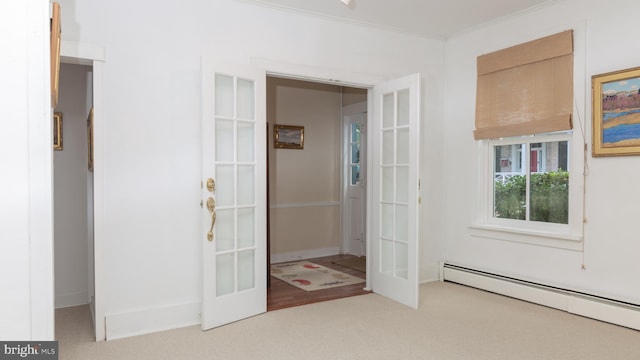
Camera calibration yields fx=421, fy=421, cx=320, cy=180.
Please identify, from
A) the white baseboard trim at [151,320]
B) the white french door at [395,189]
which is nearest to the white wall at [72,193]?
the white baseboard trim at [151,320]

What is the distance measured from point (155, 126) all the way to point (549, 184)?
3533mm

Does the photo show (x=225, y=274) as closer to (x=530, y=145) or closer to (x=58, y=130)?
(x=58, y=130)

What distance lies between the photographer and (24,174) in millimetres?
1130

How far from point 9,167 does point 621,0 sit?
4.16 metres

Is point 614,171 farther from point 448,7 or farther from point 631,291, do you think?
point 448,7

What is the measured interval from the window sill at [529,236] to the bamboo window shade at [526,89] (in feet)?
3.05

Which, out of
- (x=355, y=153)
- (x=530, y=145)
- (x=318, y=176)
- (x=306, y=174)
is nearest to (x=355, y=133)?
(x=355, y=153)

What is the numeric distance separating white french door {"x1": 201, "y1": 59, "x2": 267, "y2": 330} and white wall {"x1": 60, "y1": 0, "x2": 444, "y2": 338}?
0.67 ft

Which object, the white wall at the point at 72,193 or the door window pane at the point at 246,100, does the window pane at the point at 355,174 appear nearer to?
the door window pane at the point at 246,100

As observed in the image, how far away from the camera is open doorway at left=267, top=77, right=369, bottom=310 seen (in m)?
5.92

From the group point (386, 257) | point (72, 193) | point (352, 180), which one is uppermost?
point (352, 180)

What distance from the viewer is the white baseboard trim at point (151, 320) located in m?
3.14

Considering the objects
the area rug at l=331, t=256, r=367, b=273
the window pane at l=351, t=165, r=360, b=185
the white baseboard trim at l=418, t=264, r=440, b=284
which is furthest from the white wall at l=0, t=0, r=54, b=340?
the window pane at l=351, t=165, r=360, b=185

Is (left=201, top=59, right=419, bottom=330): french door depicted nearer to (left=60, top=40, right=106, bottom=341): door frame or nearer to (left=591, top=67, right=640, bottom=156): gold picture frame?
(left=60, top=40, right=106, bottom=341): door frame
